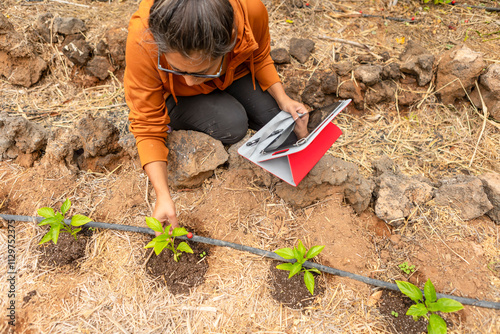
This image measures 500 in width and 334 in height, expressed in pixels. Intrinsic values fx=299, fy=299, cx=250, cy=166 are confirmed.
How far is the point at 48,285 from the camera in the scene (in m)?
1.78

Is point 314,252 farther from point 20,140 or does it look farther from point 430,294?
point 20,140

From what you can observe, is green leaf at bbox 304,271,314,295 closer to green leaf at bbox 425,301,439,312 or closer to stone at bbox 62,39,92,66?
green leaf at bbox 425,301,439,312

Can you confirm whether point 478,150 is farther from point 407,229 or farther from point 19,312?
point 19,312

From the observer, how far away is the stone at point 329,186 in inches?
77.8

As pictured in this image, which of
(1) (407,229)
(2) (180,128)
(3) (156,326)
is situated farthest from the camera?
(2) (180,128)

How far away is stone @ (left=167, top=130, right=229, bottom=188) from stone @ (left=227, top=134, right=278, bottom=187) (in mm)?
97

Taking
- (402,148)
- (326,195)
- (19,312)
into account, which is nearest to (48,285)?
(19,312)

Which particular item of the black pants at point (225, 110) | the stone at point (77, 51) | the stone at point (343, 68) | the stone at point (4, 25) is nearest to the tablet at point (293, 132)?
the black pants at point (225, 110)

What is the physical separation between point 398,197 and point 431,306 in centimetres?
76

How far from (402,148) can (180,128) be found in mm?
1985

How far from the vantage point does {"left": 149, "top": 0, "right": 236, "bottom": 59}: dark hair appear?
3.80 feet

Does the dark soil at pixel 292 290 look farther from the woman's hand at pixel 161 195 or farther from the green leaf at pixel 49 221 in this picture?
the green leaf at pixel 49 221

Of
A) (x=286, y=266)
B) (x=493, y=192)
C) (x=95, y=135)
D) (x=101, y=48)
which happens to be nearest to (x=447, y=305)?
(x=286, y=266)

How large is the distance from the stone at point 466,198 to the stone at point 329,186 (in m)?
0.53
